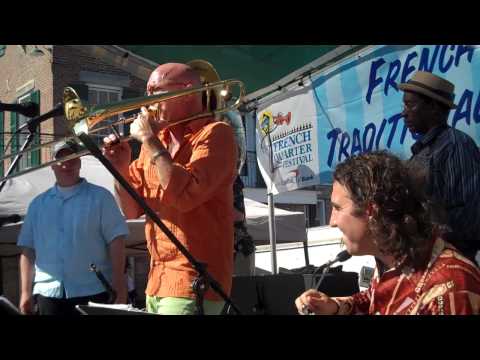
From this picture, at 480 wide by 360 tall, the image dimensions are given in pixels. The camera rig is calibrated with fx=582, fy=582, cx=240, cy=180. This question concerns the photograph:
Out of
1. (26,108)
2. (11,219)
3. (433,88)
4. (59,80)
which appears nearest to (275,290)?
(433,88)

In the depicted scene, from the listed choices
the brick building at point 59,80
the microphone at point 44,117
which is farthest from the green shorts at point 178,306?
the brick building at point 59,80

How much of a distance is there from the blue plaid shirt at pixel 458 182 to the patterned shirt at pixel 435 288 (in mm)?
1226

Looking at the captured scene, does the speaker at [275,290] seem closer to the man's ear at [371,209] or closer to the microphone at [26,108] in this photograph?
the microphone at [26,108]

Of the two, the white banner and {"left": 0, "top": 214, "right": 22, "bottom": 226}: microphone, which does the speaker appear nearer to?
the white banner

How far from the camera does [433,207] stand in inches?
63.9

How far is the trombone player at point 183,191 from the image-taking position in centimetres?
209

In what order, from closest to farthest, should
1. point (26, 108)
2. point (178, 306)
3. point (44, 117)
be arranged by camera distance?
point (178, 306) → point (44, 117) → point (26, 108)

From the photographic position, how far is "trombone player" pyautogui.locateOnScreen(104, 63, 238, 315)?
2090mm

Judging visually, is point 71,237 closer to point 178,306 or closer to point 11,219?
point 11,219

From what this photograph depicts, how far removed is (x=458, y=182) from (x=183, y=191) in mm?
1439

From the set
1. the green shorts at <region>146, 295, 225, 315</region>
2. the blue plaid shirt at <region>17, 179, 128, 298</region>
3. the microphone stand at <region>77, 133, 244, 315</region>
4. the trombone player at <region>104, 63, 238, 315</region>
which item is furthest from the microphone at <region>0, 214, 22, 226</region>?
the microphone stand at <region>77, 133, 244, 315</region>

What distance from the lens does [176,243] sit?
6.02ft

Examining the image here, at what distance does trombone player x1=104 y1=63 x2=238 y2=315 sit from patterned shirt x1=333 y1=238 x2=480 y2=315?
707 mm
